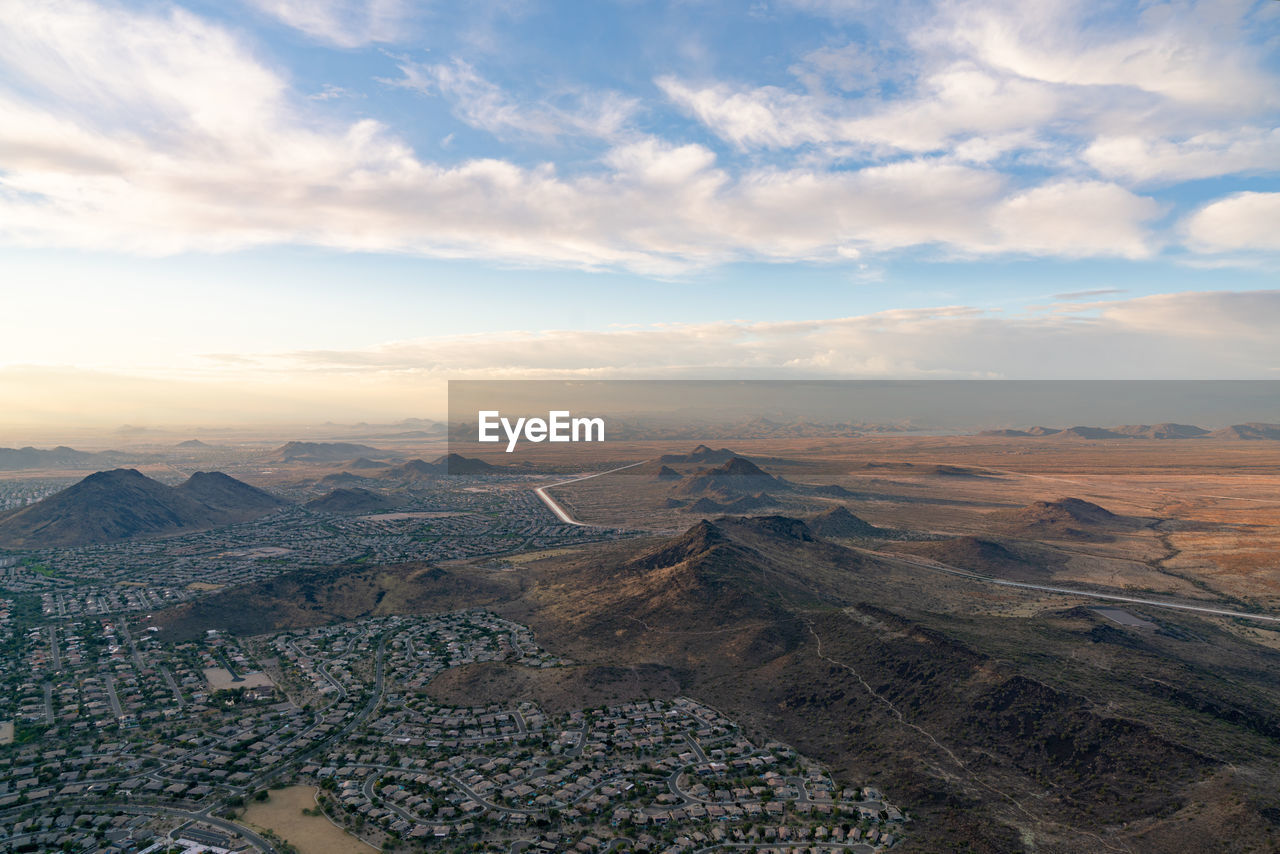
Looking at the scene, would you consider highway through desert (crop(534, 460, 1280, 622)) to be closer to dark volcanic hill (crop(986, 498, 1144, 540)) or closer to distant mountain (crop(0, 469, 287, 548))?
dark volcanic hill (crop(986, 498, 1144, 540))

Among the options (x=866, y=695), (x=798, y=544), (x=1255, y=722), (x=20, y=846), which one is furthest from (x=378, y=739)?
(x=798, y=544)

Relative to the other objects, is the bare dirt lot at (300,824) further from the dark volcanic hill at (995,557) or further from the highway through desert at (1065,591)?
the dark volcanic hill at (995,557)

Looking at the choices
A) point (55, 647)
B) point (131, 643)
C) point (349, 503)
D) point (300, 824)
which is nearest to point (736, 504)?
point (349, 503)

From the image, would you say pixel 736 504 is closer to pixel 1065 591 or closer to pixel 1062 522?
pixel 1062 522

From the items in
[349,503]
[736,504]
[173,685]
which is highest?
[173,685]

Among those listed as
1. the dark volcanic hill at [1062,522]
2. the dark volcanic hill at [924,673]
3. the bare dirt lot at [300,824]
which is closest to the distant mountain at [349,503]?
the dark volcanic hill at [924,673]


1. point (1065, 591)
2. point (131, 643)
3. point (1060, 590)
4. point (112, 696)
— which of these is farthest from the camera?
point (1060, 590)

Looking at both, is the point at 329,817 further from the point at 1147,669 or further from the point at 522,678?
the point at 1147,669
